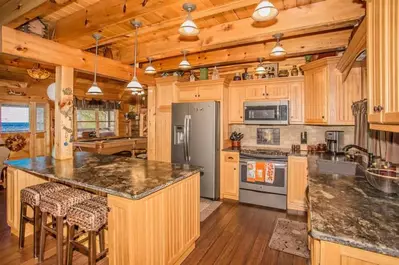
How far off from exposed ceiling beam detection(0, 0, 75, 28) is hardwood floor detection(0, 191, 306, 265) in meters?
2.50

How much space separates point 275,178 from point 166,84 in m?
2.88

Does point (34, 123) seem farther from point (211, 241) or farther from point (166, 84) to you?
point (211, 241)

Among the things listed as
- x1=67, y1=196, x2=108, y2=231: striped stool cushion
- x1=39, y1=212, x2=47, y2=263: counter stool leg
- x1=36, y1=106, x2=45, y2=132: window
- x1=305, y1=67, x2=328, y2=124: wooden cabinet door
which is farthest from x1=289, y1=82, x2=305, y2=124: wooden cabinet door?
x1=36, y1=106, x2=45, y2=132: window

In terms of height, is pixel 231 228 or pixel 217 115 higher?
pixel 217 115

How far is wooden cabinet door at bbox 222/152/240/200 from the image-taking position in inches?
153

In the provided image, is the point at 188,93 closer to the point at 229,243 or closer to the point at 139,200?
the point at 229,243

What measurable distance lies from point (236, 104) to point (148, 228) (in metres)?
3.05

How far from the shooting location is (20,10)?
2.04m

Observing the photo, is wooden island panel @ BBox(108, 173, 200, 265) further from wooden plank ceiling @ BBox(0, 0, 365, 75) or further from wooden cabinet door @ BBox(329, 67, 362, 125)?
wooden cabinet door @ BBox(329, 67, 362, 125)

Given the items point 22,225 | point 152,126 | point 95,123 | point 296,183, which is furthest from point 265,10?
point 95,123

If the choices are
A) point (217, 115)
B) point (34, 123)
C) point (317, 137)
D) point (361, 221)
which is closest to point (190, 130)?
point (217, 115)

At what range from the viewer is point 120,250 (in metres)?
1.72

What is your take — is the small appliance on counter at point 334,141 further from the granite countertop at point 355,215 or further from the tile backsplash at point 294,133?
the granite countertop at point 355,215

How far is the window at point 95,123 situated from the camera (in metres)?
6.46
